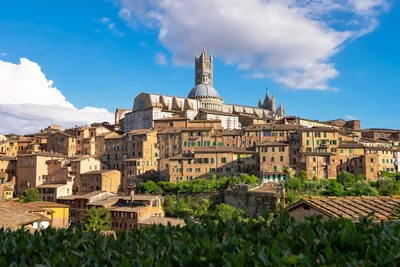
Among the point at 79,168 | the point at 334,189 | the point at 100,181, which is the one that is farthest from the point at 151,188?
the point at 334,189

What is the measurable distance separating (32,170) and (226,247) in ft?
226

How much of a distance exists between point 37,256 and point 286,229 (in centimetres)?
489

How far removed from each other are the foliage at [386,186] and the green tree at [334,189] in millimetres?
5092

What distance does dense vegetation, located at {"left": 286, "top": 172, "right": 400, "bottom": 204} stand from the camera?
53.1 metres

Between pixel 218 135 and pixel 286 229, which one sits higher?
pixel 218 135

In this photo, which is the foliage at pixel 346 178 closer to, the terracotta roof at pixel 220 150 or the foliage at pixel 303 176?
the foliage at pixel 303 176

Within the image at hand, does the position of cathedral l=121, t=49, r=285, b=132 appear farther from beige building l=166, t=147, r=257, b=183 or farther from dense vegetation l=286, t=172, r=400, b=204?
dense vegetation l=286, t=172, r=400, b=204

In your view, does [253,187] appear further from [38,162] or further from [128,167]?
[38,162]

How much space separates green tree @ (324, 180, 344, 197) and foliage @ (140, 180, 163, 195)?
22753 mm

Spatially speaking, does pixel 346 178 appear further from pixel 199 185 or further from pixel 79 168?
pixel 79 168

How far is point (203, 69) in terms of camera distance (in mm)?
132875

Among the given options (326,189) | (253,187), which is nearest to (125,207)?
(253,187)

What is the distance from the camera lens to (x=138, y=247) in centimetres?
788

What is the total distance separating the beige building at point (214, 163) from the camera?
210ft
